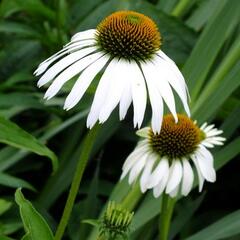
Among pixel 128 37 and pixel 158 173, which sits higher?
pixel 128 37

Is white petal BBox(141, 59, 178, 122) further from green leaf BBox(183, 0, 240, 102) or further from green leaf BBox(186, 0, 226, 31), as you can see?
green leaf BBox(186, 0, 226, 31)

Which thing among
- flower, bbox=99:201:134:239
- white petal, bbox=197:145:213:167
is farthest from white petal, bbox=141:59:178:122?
white petal, bbox=197:145:213:167

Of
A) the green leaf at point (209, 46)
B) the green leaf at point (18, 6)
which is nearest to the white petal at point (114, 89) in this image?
the green leaf at point (209, 46)

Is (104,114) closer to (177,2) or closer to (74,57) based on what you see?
(74,57)

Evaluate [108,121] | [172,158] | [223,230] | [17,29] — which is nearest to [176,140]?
[172,158]

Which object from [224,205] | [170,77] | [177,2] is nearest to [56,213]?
[224,205]

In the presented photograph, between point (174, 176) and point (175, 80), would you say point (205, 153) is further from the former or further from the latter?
point (175, 80)
